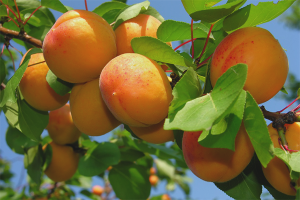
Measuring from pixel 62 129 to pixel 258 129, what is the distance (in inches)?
48.4

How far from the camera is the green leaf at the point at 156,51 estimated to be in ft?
2.75

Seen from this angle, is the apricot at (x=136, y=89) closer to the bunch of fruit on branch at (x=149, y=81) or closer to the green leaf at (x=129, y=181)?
the bunch of fruit on branch at (x=149, y=81)

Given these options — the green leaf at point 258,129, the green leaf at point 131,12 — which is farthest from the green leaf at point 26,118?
the green leaf at point 258,129

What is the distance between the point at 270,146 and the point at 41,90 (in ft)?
3.00

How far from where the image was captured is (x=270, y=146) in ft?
2.19

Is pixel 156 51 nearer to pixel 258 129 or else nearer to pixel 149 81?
pixel 149 81

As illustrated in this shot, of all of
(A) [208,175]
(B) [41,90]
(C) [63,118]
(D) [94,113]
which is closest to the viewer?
(A) [208,175]

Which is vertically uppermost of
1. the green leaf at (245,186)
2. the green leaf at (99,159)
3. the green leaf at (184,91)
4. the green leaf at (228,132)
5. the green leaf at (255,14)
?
the green leaf at (255,14)

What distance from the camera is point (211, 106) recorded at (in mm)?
648

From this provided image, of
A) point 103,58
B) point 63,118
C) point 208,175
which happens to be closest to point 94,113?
point 103,58

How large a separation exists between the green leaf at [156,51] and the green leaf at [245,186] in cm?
43

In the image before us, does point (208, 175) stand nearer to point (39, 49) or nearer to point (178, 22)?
point (178, 22)

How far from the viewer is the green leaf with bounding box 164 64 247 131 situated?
61 cm

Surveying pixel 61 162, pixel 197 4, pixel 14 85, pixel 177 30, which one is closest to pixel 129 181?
pixel 61 162
